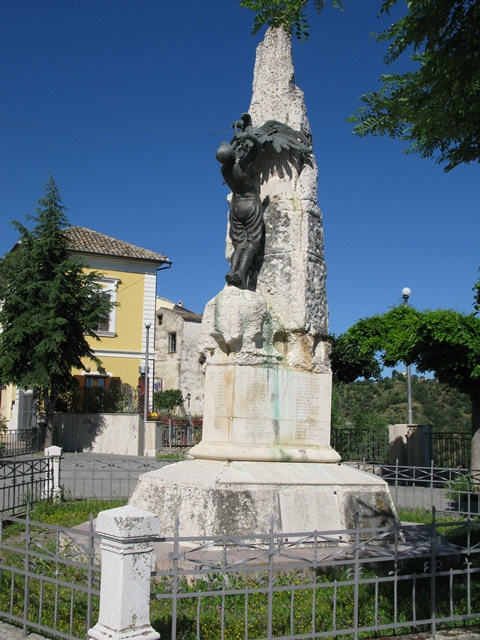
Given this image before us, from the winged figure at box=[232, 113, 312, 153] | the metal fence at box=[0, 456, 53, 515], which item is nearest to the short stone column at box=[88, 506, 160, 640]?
the winged figure at box=[232, 113, 312, 153]

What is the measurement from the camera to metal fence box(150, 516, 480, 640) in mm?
4926

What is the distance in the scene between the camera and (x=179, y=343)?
39.9m

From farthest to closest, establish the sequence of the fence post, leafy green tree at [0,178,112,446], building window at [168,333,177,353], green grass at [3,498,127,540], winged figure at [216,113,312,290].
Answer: building window at [168,333,177,353]
leafy green tree at [0,178,112,446]
the fence post
green grass at [3,498,127,540]
winged figure at [216,113,312,290]

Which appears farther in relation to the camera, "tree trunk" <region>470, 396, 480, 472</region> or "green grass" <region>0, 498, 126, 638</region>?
"tree trunk" <region>470, 396, 480, 472</region>

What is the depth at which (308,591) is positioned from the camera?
6.19 meters

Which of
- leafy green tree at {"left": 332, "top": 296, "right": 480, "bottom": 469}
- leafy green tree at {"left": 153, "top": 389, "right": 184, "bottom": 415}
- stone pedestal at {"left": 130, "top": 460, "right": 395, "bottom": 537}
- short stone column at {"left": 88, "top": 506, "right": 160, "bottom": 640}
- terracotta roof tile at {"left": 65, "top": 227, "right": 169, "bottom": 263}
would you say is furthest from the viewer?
leafy green tree at {"left": 153, "top": 389, "right": 184, "bottom": 415}

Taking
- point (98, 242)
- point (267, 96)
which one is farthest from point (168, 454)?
point (267, 96)

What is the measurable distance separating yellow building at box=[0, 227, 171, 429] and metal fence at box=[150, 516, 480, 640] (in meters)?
27.4

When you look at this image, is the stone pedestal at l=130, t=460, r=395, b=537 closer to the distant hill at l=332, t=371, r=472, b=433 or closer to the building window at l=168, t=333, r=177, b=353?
the distant hill at l=332, t=371, r=472, b=433

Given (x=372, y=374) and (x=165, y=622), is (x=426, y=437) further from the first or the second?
(x=165, y=622)

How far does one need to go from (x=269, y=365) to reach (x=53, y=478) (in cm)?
587

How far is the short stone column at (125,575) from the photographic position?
4348 mm

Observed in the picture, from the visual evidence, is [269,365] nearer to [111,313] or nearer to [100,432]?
[100,432]

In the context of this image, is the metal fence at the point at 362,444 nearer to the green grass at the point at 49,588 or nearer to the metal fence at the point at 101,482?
the metal fence at the point at 101,482
